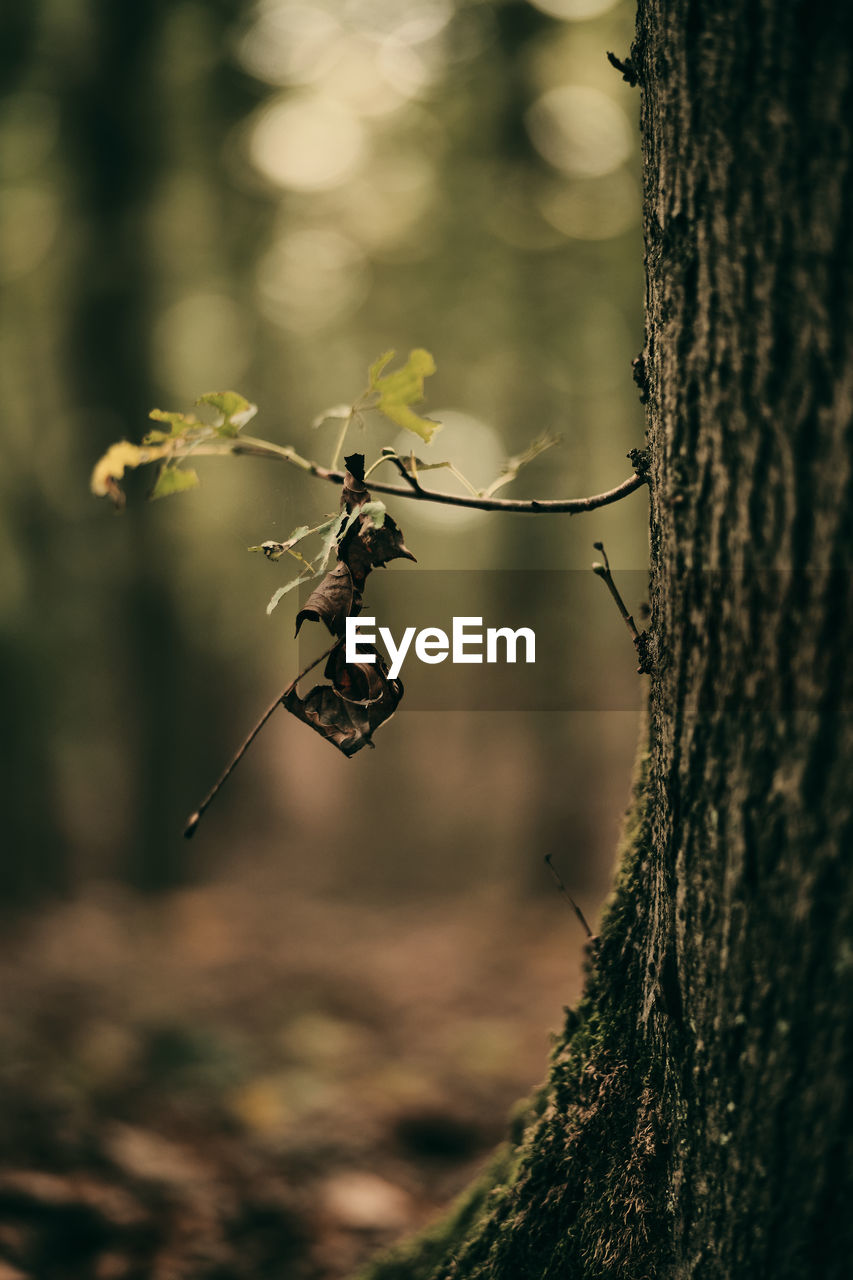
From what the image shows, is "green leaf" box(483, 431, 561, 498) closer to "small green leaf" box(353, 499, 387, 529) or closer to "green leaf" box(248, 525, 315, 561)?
"small green leaf" box(353, 499, 387, 529)

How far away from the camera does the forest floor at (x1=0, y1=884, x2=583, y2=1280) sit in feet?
8.26

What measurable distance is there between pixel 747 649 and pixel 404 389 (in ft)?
2.29

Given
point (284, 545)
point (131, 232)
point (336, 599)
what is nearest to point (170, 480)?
point (284, 545)

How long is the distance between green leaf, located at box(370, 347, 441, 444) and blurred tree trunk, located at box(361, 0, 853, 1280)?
14.6 inches

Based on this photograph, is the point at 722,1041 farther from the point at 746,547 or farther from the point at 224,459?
the point at 224,459

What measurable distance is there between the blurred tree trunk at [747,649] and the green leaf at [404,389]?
370 millimetres

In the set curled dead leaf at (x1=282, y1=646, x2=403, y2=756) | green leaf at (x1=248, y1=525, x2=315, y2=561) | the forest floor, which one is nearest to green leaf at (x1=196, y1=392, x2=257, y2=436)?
green leaf at (x1=248, y1=525, x2=315, y2=561)

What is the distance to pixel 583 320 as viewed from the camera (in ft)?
24.5

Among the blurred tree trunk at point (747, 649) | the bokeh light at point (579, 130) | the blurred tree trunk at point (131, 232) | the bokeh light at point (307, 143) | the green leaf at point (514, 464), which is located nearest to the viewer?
the blurred tree trunk at point (747, 649)

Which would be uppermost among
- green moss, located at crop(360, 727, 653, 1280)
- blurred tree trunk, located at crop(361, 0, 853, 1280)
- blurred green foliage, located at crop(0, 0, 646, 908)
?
blurred green foliage, located at crop(0, 0, 646, 908)

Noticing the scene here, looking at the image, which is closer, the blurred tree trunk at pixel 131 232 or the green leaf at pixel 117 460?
the green leaf at pixel 117 460

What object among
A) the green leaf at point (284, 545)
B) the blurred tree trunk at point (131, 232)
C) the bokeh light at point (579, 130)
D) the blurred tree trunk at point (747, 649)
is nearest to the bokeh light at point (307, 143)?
the blurred tree trunk at point (131, 232)

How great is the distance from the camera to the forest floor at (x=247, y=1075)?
2518mm

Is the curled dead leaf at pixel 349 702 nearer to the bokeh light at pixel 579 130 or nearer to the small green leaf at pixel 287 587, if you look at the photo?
the small green leaf at pixel 287 587
